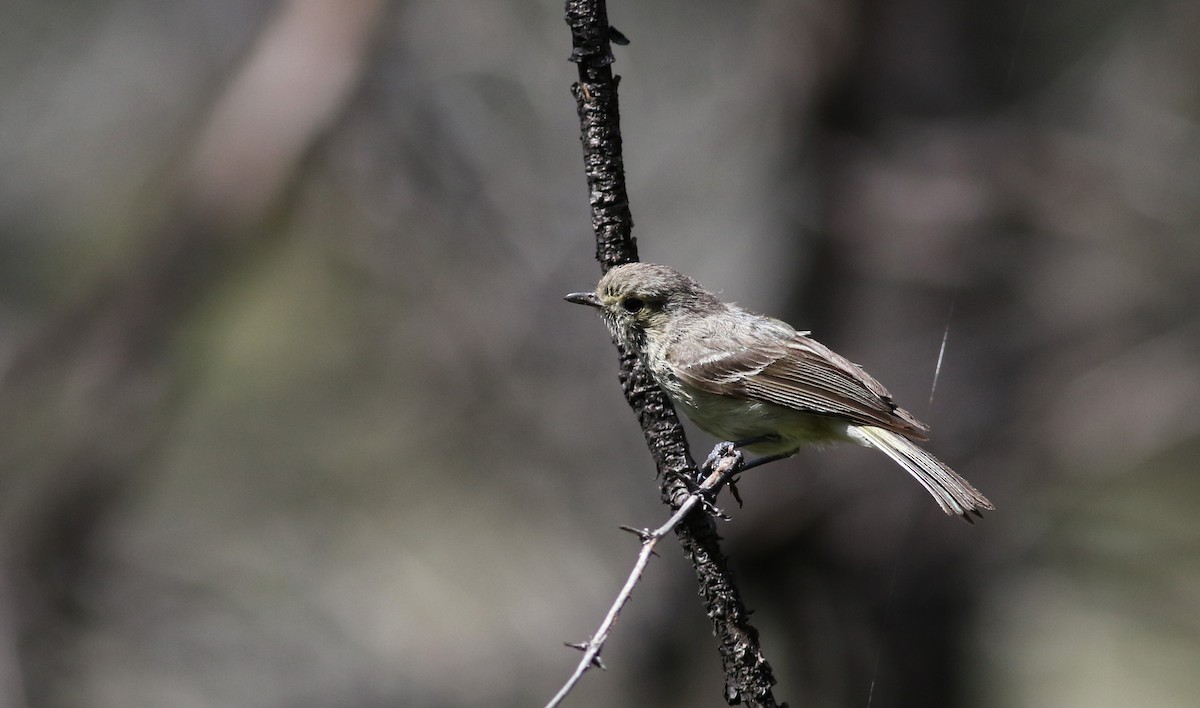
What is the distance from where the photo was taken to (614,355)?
6.54m

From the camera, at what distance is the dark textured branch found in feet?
6.28

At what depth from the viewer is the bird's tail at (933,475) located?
2.13m

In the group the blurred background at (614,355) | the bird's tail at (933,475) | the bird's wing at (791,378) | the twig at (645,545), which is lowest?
the twig at (645,545)

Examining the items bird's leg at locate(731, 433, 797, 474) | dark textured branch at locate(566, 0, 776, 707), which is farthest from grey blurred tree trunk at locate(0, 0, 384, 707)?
dark textured branch at locate(566, 0, 776, 707)

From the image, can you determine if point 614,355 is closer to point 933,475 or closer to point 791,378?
point 791,378

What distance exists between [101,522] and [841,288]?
4.89 meters

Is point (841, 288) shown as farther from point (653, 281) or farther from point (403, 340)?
point (653, 281)

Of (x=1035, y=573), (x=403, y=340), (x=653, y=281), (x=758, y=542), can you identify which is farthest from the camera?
(x=403, y=340)

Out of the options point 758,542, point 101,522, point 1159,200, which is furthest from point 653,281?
point 101,522

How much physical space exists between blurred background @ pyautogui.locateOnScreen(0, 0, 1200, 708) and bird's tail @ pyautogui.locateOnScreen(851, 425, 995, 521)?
337cm

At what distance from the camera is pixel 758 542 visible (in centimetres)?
604

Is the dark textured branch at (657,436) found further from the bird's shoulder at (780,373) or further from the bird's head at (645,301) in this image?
the bird's shoulder at (780,373)

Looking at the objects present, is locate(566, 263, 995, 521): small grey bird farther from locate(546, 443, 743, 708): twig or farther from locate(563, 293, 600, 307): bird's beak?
locate(546, 443, 743, 708): twig

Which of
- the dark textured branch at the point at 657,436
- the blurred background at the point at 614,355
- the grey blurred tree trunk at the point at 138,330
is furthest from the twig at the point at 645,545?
the grey blurred tree trunk at the point at 138,330
